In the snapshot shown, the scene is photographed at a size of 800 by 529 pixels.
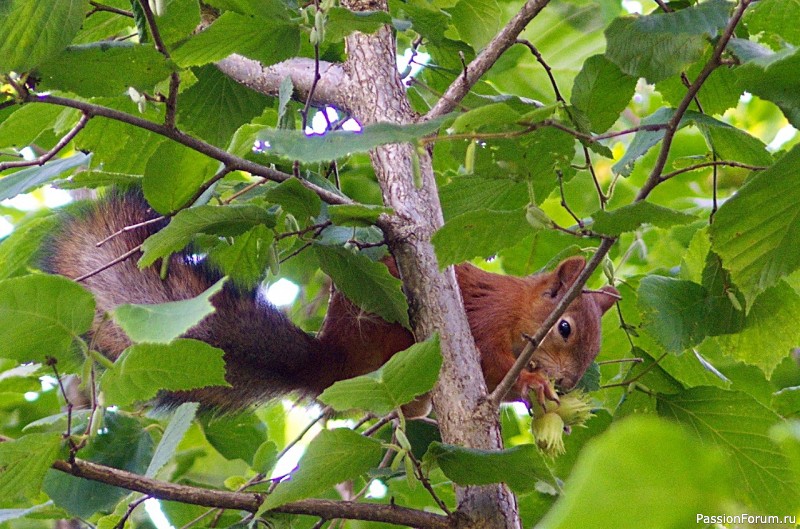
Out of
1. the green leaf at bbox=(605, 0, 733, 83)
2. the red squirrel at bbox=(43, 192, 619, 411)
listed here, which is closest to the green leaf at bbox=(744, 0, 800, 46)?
the green leaf at bbox=(605, 0, 733, 83)

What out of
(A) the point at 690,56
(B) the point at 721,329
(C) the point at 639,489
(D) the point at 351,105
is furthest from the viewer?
(D) the point at 351,105

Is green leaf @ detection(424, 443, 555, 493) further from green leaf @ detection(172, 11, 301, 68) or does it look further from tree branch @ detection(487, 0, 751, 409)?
green leaf @ detection(172, 11, 301, 68)

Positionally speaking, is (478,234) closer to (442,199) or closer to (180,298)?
(442,199)

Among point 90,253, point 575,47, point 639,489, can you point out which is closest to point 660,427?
point 639,489

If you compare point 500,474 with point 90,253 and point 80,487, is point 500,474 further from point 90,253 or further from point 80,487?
point 90,253

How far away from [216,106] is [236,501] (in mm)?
698

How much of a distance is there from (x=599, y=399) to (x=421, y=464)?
0.86 metres

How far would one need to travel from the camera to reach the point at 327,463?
104 centimetres

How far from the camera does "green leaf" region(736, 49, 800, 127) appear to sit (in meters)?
0.96

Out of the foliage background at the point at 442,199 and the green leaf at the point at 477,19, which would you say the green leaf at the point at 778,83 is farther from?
the green leaf at the point at 477,19

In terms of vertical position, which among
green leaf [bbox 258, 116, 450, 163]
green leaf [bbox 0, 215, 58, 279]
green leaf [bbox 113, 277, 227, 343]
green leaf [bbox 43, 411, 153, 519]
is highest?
green leaf [bbox 258, 116, 450, 163]

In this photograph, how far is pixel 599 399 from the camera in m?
1.89

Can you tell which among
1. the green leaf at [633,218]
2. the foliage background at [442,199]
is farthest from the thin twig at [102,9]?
the green leaf at [633,218]

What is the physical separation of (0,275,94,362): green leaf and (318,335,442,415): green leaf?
0.91 feet
